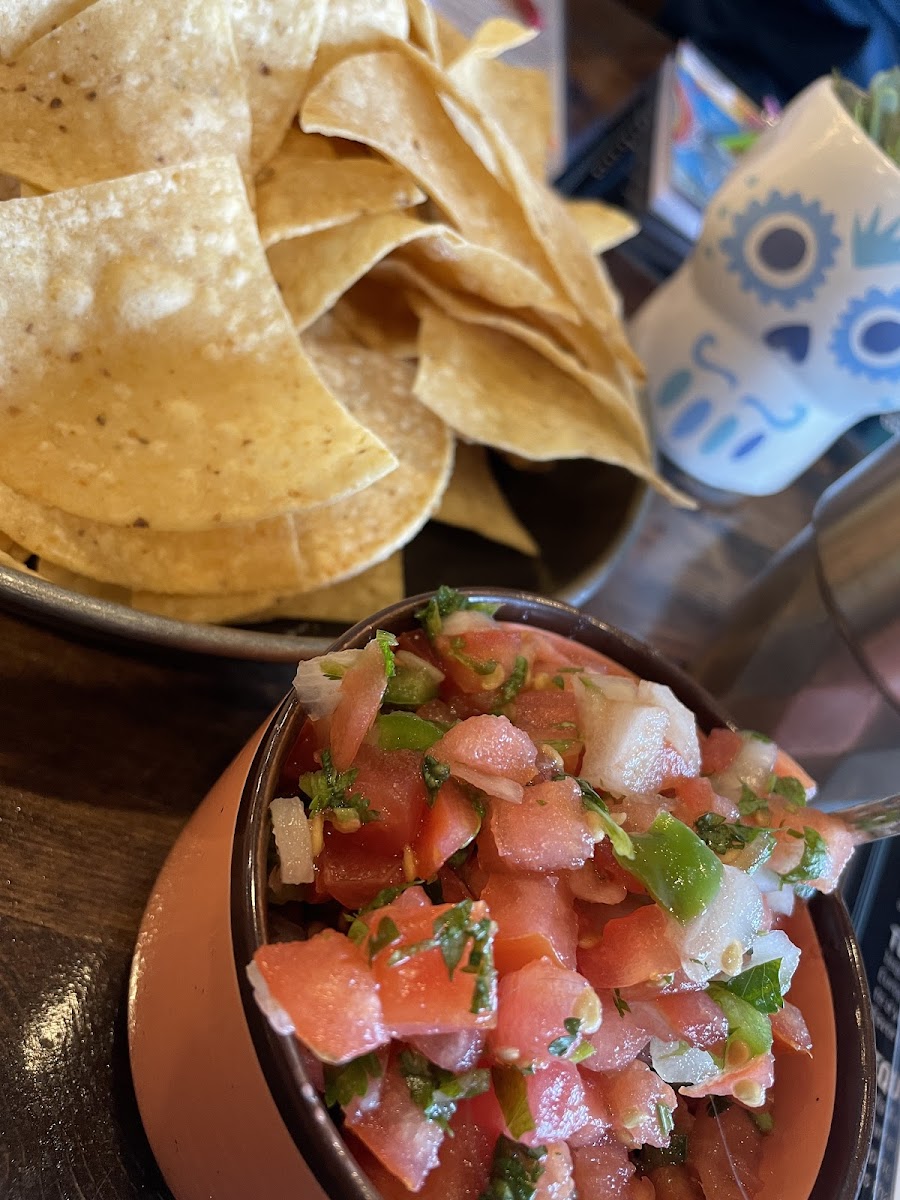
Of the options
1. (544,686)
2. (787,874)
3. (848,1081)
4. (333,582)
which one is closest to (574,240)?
(333,582)

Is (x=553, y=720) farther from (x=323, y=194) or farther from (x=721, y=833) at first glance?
(x=323, y=194)

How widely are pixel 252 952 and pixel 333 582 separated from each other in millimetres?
511

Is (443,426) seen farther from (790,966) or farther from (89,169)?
(790,966)

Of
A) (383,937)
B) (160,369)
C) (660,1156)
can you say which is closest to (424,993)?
(383,937)

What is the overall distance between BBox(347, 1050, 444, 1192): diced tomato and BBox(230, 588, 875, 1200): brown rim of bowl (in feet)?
0.05

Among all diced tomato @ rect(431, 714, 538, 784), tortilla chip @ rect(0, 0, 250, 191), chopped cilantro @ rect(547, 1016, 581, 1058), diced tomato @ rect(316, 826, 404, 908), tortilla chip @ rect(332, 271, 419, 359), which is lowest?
chopped cilantro @ rect(547, 1016, 581, 1058)

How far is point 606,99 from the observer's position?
6.53 ft

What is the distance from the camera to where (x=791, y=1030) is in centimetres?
66

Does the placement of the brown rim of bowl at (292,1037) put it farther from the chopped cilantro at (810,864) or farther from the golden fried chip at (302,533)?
the golden fried chip at (302,533)

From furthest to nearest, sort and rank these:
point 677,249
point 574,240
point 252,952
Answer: point 677,249 < point 574,240 < point 252,952

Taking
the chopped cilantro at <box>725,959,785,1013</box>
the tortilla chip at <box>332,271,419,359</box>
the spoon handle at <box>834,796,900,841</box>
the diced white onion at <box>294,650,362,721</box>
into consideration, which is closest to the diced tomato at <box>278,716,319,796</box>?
the diced white onion at <box>294,650,362,721</box>

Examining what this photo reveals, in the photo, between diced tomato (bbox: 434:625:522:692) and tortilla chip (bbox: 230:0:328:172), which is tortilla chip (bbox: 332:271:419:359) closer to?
tortilla chip (bbox: 230:0:328:172)

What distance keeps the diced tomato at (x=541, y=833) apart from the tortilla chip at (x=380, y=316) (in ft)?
2.49

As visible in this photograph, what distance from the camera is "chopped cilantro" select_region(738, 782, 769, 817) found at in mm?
721
